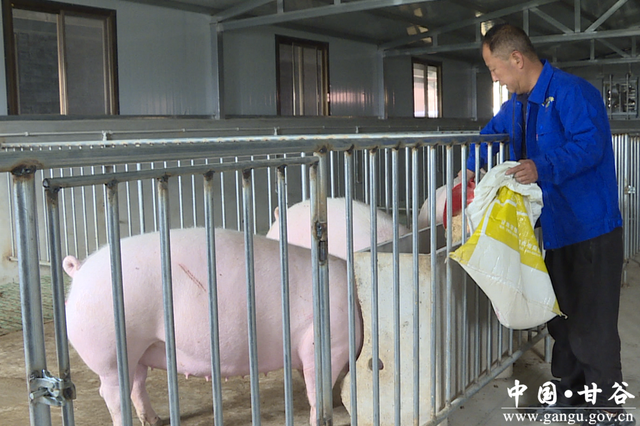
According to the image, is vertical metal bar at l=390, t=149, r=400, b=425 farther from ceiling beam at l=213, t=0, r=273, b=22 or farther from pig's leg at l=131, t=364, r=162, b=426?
ceiling beam at l=213, t=0, r=273, b=22

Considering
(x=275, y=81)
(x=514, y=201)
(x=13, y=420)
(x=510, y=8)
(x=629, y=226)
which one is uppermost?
(x=510, y=8)

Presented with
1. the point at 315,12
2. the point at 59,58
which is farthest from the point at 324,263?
the point at 315,12

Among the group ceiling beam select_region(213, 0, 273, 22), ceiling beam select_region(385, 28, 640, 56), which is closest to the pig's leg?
ceiling beam select_region(213, 0, 273, 22)

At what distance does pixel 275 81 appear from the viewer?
31.7ft

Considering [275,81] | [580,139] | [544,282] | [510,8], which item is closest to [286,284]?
[544,282]

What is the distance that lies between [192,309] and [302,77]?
8.51 m

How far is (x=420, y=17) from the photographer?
1021cm

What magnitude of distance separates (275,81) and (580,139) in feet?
25.4

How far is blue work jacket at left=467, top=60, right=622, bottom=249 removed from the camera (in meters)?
2.25

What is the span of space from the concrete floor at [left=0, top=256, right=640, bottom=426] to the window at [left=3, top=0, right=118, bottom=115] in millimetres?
3830

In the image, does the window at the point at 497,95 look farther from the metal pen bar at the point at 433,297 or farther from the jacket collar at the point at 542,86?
the metal pen bar at the point at 433,297

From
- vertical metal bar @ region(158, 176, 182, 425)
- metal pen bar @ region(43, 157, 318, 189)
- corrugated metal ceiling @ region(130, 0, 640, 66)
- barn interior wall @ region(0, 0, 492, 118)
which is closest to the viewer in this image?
metal pen bar @ region(43, 157, 318, 189)

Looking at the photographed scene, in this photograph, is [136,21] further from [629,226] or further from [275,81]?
[629,226]

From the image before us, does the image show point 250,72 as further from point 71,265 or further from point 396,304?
point 396,304
